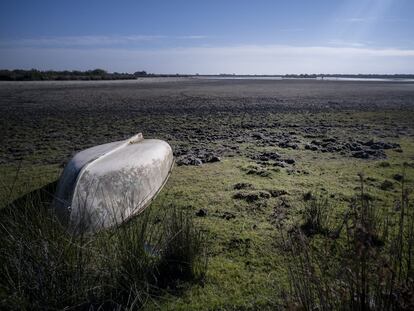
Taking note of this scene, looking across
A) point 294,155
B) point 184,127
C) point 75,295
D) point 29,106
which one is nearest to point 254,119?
point 184,127

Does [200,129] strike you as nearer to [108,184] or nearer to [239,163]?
[239,163]

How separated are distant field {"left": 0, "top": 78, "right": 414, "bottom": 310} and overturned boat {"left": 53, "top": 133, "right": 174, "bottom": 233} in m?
0.42

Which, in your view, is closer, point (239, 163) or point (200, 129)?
point (239, 163)

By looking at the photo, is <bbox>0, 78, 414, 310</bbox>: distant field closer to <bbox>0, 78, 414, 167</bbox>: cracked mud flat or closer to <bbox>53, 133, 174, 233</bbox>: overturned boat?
<bbox>0, 78, 414, 167</bbox>: cracked mud flat

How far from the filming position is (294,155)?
8.53 m

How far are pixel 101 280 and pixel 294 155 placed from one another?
6.50 meters

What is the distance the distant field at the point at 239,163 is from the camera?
12.0ft

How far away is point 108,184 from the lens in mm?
4766

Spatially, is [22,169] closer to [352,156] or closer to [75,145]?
[75,145]

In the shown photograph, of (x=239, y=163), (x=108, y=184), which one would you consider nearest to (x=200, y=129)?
(x=239, y=163)

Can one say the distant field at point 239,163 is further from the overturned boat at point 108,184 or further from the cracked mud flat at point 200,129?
the overturned boat at point 108,184

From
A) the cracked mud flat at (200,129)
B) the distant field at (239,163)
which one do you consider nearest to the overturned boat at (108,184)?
the distant field at (239,163)

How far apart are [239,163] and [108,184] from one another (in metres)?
3.66

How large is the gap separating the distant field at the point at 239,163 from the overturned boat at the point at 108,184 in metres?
0.42
